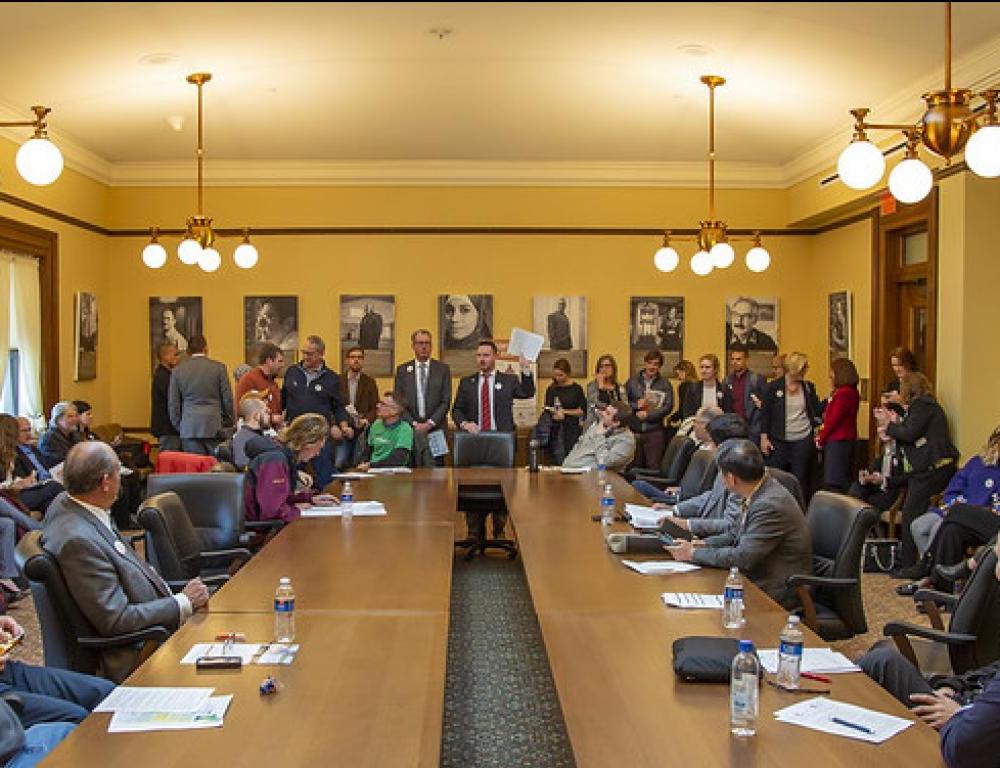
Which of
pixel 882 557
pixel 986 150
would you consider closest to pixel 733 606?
pixel 986 150

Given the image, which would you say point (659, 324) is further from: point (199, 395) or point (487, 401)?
point (199, 395)

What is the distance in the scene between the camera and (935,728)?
117 inches

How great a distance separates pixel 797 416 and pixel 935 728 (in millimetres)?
7696

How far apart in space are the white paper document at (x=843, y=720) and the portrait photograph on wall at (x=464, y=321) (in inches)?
377

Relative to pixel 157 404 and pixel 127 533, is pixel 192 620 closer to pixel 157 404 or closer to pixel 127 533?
pixel 127 533

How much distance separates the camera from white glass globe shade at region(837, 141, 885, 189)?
4.98 metres

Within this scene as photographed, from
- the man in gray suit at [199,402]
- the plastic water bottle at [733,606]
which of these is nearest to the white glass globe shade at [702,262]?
the man in gray suit at [199,402]

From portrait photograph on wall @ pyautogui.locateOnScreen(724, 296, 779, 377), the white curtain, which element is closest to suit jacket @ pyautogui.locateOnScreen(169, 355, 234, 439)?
the white curtain

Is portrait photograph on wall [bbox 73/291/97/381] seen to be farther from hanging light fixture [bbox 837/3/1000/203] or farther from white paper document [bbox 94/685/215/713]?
white paper document [bbox 94/685/215/713]

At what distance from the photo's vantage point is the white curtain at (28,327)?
10000 mm

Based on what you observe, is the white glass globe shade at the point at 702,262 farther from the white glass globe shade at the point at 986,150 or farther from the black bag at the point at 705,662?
the black bag at the point at 705,662

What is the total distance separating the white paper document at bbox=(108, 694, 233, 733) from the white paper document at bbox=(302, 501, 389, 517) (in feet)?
11.2

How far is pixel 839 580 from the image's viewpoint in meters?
4.60

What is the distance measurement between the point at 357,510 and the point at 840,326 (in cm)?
704
